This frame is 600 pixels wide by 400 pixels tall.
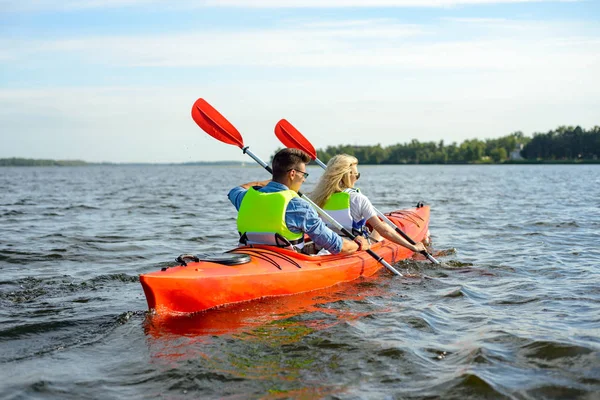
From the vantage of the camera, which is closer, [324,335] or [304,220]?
[324,335]

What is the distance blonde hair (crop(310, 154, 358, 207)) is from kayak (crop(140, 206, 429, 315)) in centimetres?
78

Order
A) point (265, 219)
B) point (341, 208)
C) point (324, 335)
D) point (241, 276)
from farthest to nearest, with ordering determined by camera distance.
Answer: point (341, 208) < point (265, 219) < point (241, 276) < point (324, 335)

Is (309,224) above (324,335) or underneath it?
above

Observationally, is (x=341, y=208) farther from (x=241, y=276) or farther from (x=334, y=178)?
(x=241, y=276)

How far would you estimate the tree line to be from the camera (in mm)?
112188

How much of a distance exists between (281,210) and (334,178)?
142 centimetres

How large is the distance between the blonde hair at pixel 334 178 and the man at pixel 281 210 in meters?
1.02

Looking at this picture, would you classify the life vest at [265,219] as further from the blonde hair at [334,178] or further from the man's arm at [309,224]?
the blonde hair at [334,178]

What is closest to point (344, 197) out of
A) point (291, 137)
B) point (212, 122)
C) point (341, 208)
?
point (341, 208)

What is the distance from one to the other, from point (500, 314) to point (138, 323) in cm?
331

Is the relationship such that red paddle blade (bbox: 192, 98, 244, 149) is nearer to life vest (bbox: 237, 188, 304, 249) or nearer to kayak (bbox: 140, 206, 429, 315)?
life vest (bbox: 237, 188, 304, 249)

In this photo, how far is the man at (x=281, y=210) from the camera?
605 cm

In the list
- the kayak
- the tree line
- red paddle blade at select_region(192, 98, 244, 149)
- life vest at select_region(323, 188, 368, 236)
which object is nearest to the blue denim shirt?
the kayak

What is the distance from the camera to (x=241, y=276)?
587 centimetres
